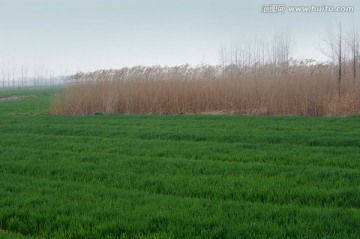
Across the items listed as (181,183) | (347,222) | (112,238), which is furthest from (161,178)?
(347,222)

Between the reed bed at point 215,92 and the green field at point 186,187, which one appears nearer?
the green field at point 186,187

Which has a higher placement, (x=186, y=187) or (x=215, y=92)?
(x=215, y=92)

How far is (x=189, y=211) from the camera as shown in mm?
4277

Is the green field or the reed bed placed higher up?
the reed bed

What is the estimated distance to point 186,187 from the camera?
5152 mm

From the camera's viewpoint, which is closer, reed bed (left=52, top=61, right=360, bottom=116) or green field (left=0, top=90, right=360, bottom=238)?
green field (left=0, top=90, right=360, bottom=238)

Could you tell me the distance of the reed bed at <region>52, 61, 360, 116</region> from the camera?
597 inches

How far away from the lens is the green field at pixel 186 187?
389 cm

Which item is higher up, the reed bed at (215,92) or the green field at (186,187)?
the reed bed at (215,92)

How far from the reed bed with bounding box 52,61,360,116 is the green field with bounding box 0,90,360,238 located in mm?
6224

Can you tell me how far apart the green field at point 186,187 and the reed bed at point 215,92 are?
6.22 meters

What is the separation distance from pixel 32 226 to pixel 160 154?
3.74m

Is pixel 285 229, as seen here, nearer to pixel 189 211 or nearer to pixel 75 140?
pixel 189 211

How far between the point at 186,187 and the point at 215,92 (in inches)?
493
